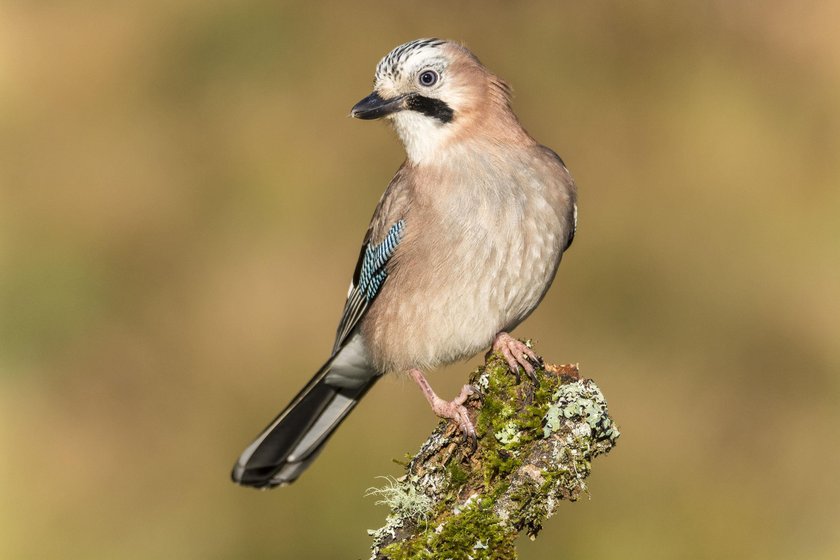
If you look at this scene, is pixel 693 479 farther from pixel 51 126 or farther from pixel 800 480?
pixel 51 126

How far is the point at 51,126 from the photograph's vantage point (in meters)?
8.88

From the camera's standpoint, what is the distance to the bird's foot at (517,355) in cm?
422

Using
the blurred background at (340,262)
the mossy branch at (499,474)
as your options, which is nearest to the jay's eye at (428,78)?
the mossy branch at (499,474)

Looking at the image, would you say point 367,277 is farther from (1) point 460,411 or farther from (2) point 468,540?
(2) point 468,540

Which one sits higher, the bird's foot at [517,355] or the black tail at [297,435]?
the bird's foot at [517,355]

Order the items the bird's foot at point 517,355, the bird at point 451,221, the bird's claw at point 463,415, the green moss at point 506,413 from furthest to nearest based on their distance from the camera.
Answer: the bird at point 451,221, the bird's foot at point 517,355, the bird's claw at point 463,415, the green moss at point 506,413

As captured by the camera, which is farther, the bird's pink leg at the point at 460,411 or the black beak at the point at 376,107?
the black beak at the point at 376,107

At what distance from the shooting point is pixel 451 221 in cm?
527

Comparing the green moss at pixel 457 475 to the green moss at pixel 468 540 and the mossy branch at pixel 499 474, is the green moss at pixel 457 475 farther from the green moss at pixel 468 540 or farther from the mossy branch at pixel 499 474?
the green moss at pixel 468 540

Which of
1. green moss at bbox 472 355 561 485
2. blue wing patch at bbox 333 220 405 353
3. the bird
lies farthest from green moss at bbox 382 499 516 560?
blue wing patch at bbox 333 220 405 353

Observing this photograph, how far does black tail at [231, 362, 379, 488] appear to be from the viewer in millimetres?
5781

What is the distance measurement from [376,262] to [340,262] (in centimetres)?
227

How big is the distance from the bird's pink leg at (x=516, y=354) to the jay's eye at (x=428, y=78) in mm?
1364

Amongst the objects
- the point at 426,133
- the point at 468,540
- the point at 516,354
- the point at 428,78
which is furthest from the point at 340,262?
the point at 468,540
